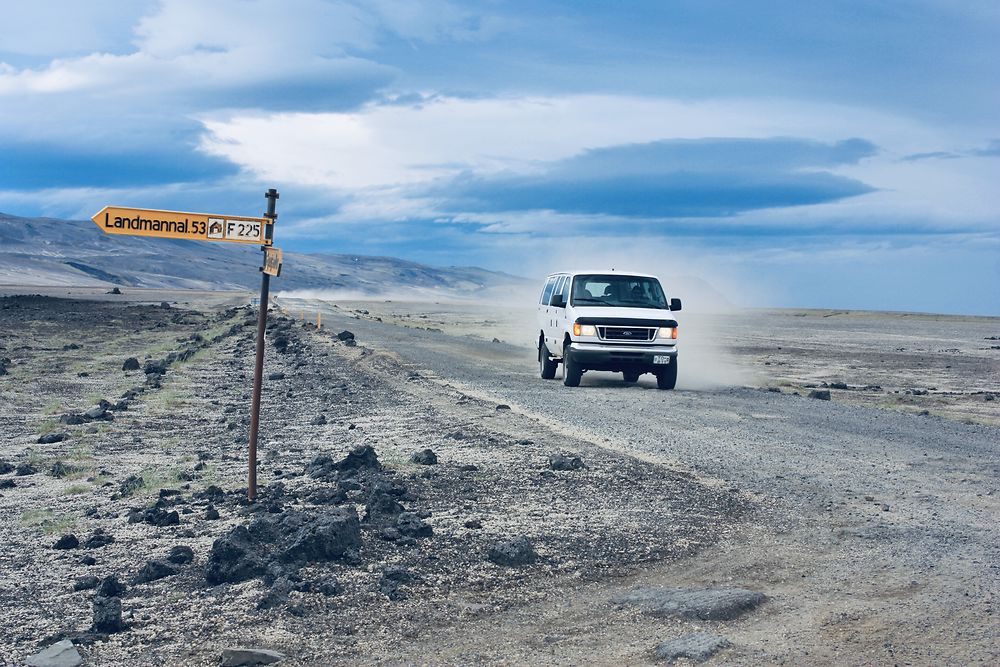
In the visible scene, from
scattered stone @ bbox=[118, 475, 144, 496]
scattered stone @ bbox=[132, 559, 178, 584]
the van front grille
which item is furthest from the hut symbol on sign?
the van front grille

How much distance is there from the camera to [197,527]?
9055mm

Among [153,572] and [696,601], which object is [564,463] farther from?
[153,572]

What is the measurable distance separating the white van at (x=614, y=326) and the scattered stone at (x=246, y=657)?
15.0 metres

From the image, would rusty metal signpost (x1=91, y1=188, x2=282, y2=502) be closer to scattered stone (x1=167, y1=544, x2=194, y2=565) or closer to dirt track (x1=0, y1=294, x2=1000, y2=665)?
scattered stone (x1=167, y1=544, x2=194, y2=565)

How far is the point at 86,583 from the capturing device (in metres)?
7.32

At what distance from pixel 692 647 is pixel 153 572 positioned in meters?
3.96

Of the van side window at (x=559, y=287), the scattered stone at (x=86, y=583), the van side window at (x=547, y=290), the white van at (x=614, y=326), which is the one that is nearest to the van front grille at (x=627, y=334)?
the white van at (x=614, y=326)

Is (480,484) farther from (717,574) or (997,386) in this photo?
(997,386)

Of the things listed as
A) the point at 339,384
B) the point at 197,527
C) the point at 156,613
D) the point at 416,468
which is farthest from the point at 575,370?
the point at 156,613

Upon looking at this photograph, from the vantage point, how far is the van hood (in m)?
20.5

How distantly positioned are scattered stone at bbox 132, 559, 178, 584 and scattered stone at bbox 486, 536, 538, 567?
2374 millimetres

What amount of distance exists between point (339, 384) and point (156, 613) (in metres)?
15.3

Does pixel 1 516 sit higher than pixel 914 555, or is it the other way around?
pixel 914 555

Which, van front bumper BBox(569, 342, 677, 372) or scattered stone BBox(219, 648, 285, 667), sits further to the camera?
van front bumper BBox(569, 342, 677, 372)
